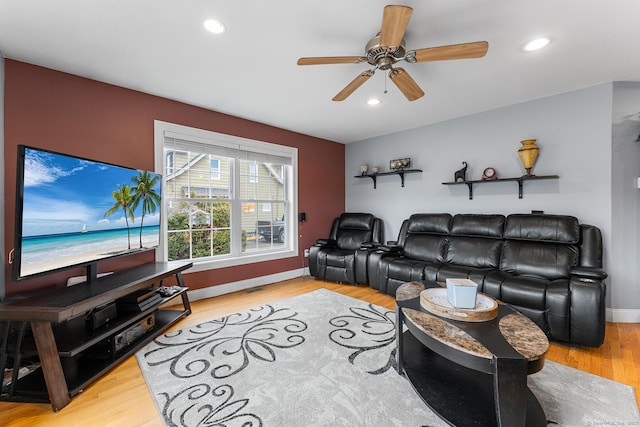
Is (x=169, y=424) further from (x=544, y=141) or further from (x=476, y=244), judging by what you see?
(x=544, y=141)

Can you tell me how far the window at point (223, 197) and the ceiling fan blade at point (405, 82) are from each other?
8.01ft

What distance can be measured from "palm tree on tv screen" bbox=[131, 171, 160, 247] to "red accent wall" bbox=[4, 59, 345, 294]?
0.35m

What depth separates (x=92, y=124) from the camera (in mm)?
2740

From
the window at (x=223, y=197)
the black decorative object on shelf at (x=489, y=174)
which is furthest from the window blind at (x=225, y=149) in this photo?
the black decorative object on shelf at (x=489, y=174)

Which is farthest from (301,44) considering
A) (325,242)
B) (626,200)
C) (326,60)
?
(626,200)

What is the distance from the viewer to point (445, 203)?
4152 mm

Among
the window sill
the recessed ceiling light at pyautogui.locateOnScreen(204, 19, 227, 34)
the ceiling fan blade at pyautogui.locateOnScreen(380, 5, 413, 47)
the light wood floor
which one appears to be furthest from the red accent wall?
the ceiling fan blade at pyautogui.locateOnScreen(380, 5, 413, 47)

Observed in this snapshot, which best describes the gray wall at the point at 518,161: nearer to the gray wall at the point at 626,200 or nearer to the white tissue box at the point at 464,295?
the gray wall at the point at 626,200

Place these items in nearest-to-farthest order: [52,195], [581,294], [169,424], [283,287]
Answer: [169,424], [52,195], [581,294], [283,287]

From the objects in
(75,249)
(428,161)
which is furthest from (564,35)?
(75,249)

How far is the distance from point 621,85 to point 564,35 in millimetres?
1514

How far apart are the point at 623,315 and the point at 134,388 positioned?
4.58 metres

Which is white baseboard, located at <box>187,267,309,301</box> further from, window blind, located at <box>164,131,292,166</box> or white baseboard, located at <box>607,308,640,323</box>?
white baseboard, located at <box>607,308,640,323</box>

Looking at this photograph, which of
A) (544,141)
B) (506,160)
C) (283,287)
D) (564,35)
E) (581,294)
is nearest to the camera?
(564,35)
